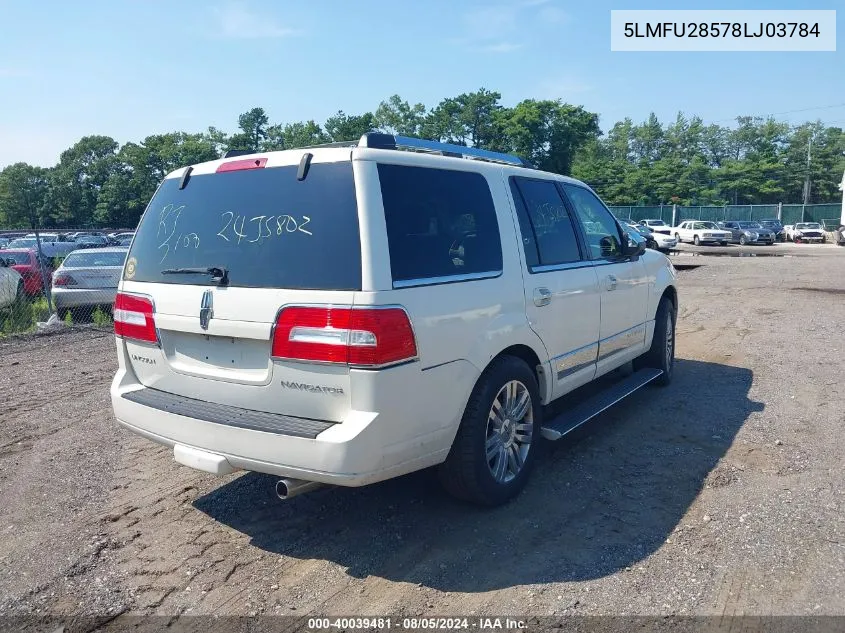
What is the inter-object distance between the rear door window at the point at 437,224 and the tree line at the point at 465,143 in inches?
2439

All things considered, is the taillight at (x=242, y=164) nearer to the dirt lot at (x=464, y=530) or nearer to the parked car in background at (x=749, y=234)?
the dirt lot at (x=464, y=530)

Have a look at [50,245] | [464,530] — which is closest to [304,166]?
[464,530]

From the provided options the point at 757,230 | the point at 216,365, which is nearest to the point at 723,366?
the point at 216,365

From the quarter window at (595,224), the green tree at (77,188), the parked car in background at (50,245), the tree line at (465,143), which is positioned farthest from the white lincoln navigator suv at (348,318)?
the green tree at (77,188)

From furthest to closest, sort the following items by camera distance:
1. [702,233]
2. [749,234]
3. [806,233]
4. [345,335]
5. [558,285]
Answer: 1. [806,233]
2. [749,234]
3. [702,233]
4. [558,285]
5. [345,335]

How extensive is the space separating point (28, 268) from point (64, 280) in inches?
124

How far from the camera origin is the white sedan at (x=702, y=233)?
125 feet

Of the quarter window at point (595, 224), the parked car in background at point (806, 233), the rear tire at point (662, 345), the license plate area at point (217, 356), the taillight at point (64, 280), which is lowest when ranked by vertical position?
the parked car in background at point (806, 233)

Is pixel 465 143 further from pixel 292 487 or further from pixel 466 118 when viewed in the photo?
pixel 292 487

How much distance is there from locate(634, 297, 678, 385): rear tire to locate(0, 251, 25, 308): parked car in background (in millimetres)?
10319

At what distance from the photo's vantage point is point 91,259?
1173 cm

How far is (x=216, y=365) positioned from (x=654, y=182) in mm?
74937

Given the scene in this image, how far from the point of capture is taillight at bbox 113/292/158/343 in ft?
12.4

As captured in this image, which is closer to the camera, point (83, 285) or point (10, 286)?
point (83, 285)
